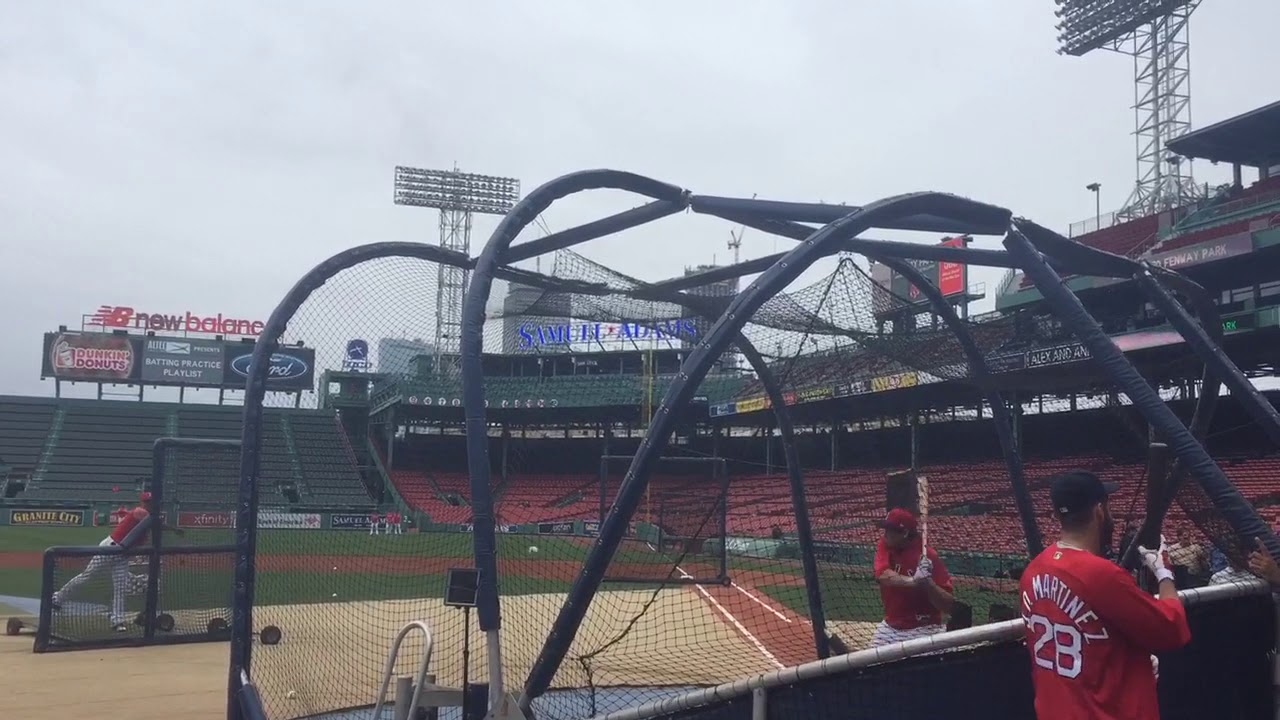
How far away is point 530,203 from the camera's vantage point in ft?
16.5

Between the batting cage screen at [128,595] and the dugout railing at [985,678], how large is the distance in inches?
288

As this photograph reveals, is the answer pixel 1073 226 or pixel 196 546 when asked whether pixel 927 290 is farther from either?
pixel 1073 226

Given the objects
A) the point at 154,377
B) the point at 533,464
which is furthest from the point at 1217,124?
the point at 154,377

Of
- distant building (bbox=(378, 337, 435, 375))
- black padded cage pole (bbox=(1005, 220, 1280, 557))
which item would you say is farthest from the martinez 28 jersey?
distant building (bbox=(378, 337, 435, 375))

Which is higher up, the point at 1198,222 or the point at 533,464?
the point at 1198,222

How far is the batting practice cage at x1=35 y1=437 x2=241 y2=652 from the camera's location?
913 cm

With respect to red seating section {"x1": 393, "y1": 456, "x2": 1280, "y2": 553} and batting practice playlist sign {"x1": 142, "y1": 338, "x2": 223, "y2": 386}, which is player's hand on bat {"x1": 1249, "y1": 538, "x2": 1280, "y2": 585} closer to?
red seating section {"x1": 393, "y1": 456, "x2": 1280, "y2": 553}

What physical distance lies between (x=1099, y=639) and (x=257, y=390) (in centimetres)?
503

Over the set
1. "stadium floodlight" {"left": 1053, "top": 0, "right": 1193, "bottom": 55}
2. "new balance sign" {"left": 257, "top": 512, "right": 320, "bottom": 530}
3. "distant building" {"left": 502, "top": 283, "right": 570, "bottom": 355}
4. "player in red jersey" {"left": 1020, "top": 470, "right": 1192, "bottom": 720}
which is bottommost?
"new balance sign" {"left": 257, "top": 512, "right": 320, "bottom": 530}

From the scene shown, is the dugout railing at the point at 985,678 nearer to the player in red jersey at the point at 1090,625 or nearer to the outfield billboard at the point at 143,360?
the player in red jersey at the point at 1090,625

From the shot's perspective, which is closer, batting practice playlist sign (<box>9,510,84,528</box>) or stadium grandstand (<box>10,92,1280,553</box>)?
stadium grandstand (<box>10,92,1280,553</box>)

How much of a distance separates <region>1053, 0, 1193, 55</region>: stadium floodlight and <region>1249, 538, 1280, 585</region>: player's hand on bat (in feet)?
127

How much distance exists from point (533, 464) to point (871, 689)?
A: 118 feet

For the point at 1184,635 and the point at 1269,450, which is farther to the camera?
the point at 1269,450
